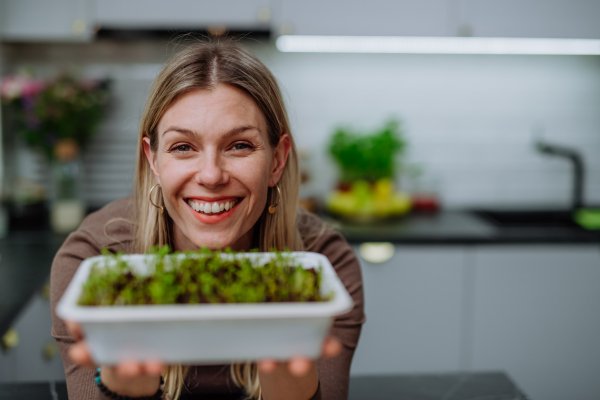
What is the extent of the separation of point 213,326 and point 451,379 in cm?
69

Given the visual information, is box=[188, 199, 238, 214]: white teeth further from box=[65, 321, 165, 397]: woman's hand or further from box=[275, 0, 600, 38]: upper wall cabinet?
box=[275, 0, 600, 38]: upper wall cabinet

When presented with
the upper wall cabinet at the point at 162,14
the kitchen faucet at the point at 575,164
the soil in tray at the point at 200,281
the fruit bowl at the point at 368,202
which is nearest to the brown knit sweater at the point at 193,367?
the soil in tray at the point at 200,281

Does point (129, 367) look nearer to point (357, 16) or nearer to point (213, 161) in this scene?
point (213, 161)

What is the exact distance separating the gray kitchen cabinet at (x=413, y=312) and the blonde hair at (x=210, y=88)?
3.52 feet

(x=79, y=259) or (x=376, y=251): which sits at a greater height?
(x=79, y=259)

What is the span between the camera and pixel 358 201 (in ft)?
8.41

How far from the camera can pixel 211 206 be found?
106 cm

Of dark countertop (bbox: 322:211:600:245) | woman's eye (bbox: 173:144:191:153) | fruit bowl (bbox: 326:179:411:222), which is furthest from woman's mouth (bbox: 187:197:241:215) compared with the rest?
fruit bowl (bbox: 326:179:411:222)

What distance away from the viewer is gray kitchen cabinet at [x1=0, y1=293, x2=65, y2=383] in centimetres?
179

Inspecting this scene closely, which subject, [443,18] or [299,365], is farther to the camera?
[443,18]

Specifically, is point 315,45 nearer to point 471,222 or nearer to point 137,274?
point 471,222

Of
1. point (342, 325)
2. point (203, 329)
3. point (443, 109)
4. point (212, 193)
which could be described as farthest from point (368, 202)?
point (203, 329)

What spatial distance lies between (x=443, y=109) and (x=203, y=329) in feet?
8.14

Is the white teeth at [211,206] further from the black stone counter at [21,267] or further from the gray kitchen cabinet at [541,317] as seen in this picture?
the gray kitchen cabinet at [541,317]
